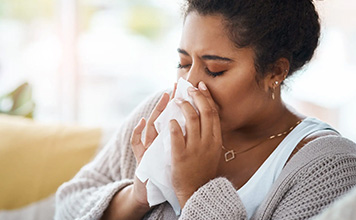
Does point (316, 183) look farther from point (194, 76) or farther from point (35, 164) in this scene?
point (35, 164)

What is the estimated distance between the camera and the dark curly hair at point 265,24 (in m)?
1.26

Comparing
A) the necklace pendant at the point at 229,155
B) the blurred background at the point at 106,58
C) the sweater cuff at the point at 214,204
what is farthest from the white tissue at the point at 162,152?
the blurred background at the point at 106,58

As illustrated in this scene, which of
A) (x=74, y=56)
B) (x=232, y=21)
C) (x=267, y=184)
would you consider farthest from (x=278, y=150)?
(x=74, y=56)

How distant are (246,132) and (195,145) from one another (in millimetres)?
264

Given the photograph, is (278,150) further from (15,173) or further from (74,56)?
(74,56)

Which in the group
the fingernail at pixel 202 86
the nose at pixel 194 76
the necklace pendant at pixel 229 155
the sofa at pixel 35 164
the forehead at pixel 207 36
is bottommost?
the sofa at pixel 35 164

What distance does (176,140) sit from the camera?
1215mm

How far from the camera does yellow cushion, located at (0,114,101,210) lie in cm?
183

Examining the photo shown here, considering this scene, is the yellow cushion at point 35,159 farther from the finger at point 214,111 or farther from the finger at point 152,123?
the finger at point 214,111

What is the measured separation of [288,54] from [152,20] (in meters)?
2.74

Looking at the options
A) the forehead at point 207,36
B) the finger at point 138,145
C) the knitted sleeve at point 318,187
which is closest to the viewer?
the knitted sleeve at point 318,187

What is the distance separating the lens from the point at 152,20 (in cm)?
396

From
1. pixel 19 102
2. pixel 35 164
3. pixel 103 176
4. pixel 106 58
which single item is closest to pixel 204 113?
pixel 103 176

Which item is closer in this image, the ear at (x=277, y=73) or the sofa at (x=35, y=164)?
the ear at (x=277, y=73)
